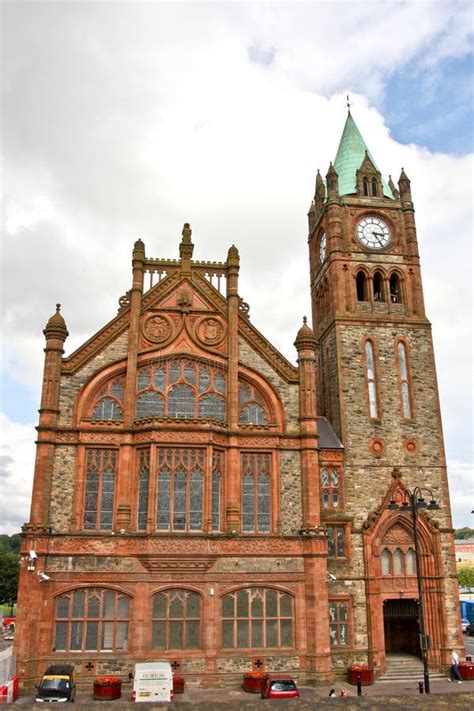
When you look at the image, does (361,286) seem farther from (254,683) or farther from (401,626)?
(254,683)

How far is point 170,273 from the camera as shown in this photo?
35625 mm

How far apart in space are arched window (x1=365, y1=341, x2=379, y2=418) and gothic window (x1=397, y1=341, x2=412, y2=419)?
1.67 meters

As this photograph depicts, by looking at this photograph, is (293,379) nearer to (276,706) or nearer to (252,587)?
(252,587)

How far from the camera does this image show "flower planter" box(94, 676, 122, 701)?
26531 millimetres

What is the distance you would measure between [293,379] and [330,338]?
22.0ft

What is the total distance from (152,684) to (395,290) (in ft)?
90.9

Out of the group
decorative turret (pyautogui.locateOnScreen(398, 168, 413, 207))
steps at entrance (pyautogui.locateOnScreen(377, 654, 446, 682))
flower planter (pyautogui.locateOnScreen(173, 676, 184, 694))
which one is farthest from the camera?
decorative turret (pyautogui.locateOnScreen(398, 168, 413, 207))

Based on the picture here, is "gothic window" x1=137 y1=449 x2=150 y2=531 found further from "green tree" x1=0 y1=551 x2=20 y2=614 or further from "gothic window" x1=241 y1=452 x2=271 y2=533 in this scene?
"green tree" x1=0 y1=551 x2=20 y2=614

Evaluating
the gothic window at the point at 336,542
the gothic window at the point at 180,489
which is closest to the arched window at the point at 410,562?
the gothic window at the point at 336,542

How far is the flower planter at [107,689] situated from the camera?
Result: 1045 inches

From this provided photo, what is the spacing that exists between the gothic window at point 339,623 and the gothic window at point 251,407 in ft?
33.5

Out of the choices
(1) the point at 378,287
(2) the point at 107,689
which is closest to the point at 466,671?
(2) the point at 107,689

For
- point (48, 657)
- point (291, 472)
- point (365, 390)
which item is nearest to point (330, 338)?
point (365, 390)

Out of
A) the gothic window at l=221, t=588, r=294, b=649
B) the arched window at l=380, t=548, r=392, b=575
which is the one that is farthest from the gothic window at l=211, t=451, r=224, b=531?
the arched window at l=380, t=548, r=392, b=575
